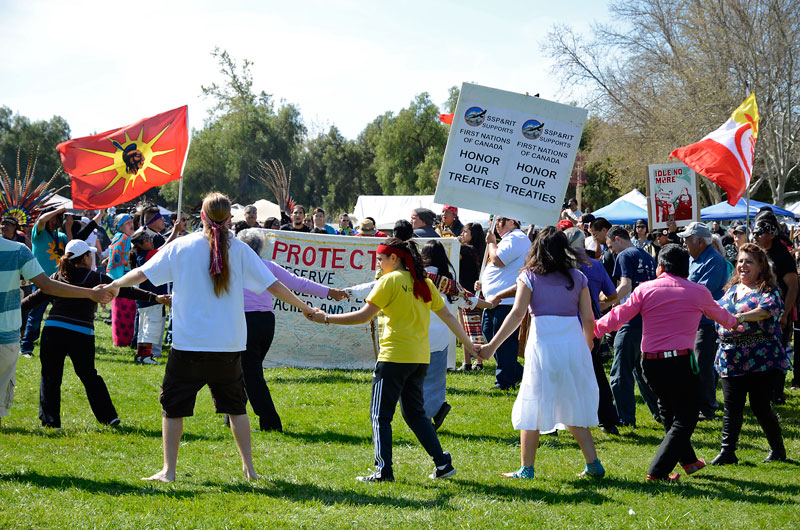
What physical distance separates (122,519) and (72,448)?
7.42 ft

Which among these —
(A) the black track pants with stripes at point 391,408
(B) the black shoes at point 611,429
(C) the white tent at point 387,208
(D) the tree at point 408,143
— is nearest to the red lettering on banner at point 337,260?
(B) the black shoes at point 611,429

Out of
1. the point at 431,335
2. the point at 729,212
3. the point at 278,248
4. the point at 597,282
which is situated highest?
the point at 729,212

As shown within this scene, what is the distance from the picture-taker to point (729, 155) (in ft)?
33.2

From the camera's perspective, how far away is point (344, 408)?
881 cm

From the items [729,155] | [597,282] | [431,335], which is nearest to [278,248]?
[431,335]

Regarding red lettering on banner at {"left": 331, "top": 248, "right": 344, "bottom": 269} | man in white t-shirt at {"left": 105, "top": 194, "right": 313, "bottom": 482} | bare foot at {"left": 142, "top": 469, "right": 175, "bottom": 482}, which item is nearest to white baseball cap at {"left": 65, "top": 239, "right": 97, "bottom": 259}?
man in white t-shirt at {"left": 105, "top": 194, "right": 313, "bottom": 482}

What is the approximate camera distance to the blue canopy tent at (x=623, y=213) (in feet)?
72.7

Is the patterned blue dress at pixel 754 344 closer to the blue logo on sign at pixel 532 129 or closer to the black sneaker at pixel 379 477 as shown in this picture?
the blue logo on sign at pixel 532 129

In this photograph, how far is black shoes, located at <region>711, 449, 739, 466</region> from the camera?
6.64m

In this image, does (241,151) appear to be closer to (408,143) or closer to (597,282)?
(408,143)

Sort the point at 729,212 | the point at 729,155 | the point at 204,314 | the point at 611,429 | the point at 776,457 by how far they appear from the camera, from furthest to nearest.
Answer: the point at 729,212 → the point at 729,155 → the point at 611,429 → the point at 776,457 → the point at 204,314

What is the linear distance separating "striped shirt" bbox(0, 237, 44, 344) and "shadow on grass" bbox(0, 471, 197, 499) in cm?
102

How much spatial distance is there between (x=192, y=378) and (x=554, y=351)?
2.67 meters

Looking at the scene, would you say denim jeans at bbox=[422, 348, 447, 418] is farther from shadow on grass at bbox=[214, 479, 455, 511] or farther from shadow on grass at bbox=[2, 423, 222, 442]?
shadow on grass at bbox=[2, 423, 222, 442]
